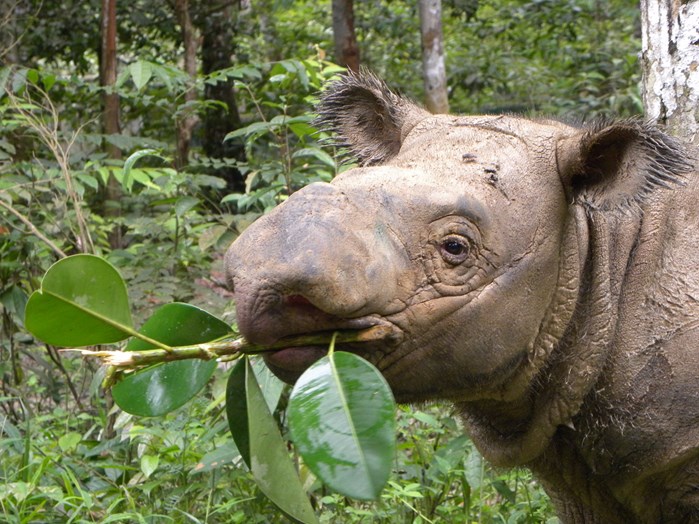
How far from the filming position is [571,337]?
353cm

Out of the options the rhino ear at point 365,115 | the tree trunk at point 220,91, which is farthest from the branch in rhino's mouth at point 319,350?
the tree trunk at point 220,91

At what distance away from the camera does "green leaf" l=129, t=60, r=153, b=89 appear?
5.47 m

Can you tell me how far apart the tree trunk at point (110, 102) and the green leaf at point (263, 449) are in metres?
4.83

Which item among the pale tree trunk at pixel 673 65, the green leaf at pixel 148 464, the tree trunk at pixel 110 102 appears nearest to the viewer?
the green leaf at pixel 148 464

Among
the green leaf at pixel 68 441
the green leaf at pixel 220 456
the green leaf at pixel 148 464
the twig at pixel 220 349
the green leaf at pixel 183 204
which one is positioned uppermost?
the twig at pixel 220 349

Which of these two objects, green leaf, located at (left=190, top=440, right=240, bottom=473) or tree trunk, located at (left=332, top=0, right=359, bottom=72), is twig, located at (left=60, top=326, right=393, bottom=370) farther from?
tree trunk, located at (left=332, top=0, right=359, bottom=72)

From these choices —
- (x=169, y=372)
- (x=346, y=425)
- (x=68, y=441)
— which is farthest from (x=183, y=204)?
(x=346, y=425)

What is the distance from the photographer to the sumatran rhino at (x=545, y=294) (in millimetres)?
2996

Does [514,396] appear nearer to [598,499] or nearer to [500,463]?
[500,463]

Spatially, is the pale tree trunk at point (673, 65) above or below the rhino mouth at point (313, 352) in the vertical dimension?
above

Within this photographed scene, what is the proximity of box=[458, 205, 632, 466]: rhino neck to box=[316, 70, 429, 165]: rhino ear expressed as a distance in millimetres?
874

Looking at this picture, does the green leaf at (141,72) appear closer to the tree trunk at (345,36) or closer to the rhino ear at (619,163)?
the rhino ear at (619,163)

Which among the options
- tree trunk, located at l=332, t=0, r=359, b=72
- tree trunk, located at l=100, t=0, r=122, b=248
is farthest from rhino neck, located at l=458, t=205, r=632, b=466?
tree trunk, located at l=332, t=0, r=359, b=72

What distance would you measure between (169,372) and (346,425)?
881mm
